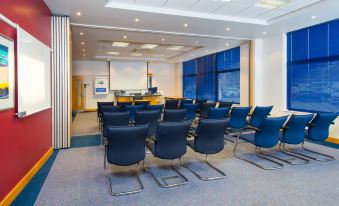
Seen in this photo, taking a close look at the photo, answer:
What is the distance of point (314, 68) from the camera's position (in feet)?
21.6

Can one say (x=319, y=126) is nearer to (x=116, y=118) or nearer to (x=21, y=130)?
(x=116, y=118)

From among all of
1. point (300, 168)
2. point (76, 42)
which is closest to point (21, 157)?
point (300, 168)

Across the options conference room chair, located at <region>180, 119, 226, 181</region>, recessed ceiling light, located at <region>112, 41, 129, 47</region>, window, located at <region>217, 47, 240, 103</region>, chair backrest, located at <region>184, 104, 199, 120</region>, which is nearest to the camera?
conference room chair, located at <region>180, 119, 226, 181</region>

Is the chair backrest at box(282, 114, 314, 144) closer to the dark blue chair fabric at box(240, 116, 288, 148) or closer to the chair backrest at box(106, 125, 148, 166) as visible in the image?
the dark blue chair fabric at box(240, 116, 288, 148)

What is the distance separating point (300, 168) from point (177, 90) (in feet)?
39.0

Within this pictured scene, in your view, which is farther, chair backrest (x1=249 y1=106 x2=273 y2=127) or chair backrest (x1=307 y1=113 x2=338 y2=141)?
chair backrest (x1=249 y1=106 x2=273 y2=127)

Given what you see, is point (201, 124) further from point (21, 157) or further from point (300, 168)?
point (21, 157)

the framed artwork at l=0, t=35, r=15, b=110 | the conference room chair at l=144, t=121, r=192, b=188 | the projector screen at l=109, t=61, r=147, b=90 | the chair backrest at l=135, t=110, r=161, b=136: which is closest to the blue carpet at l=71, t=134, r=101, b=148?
the chair backrest at l=135, t=110, r=161, b=136

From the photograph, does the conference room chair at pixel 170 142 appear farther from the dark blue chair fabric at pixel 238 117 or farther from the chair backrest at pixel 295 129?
the dark blue chair fabric at pixel 238 117

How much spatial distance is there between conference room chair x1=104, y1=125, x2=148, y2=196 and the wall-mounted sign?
37.2 feet

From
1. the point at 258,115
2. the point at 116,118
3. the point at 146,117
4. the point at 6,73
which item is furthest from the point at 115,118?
the point at 258,115

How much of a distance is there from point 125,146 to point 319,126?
379 cm

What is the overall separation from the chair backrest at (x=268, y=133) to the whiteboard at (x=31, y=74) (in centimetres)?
379

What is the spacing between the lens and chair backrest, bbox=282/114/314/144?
4.15m
